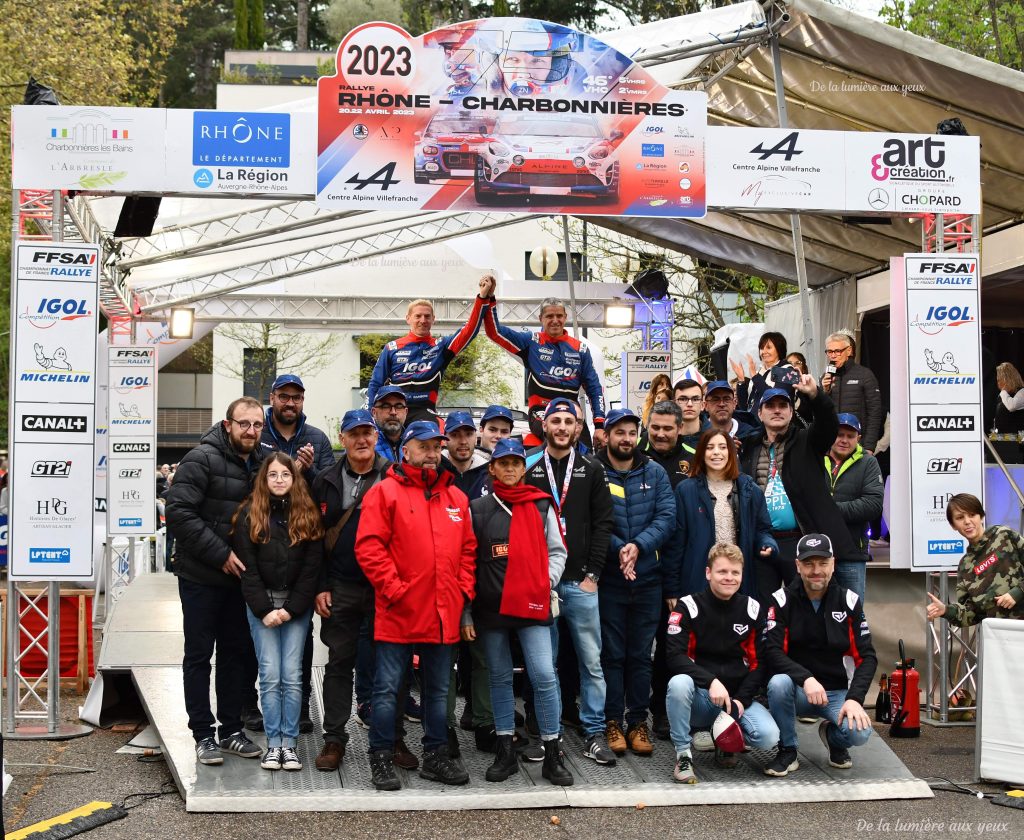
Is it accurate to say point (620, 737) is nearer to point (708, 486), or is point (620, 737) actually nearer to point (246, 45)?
point (708, 486)

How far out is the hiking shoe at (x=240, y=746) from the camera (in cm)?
682

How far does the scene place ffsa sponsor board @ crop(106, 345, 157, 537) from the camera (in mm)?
13570

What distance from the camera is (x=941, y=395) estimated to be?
8539 millimetres

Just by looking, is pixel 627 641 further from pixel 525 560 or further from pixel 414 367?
pixel 414 367

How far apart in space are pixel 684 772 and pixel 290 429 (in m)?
2.99

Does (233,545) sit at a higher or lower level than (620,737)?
higher

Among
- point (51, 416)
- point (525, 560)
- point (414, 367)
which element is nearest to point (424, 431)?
point (525, 560)

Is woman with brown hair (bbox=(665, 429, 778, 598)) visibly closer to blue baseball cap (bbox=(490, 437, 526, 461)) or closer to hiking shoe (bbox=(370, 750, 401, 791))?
blue baseball cap (bbox=(490, 437, 526, 461))

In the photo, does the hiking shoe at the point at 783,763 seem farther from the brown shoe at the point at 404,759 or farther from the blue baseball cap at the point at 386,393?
the blue baseball cap at the point at 386,393

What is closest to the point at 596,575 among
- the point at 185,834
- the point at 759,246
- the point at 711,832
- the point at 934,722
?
the point at 711,832

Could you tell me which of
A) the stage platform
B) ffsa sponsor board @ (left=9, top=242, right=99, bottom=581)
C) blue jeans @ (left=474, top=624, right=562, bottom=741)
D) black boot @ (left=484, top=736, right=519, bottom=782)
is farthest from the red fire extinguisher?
ffsa sponsor board @ (left=9, top=242, right=99, bottom=581)

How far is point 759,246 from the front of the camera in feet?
49.6

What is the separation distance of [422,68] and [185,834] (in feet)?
16.2

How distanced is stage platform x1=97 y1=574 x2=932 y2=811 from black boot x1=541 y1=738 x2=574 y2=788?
49 millimetres
